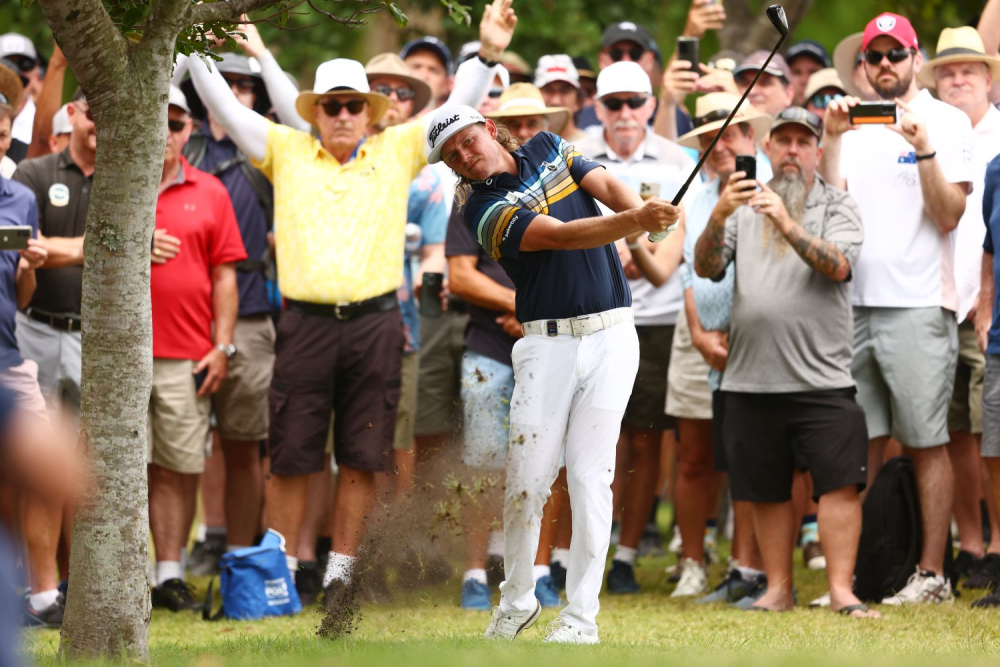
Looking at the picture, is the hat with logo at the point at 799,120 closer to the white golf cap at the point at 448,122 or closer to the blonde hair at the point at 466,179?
the blonde hair at the point at 466,179

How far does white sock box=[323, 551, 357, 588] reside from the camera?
7501 millimetres

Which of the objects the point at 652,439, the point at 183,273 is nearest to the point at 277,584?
the point at 183,273

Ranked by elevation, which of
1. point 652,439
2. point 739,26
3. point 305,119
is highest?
point 739,26

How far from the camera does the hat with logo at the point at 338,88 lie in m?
9.64

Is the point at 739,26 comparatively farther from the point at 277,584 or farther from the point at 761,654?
the point at 761,654

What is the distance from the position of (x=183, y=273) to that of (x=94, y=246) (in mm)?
3232

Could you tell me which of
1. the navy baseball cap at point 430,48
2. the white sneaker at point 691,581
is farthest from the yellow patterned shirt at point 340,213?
the navy baseball cap at point 430,48

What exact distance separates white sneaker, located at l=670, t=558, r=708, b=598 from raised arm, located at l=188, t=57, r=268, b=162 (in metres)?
3.92

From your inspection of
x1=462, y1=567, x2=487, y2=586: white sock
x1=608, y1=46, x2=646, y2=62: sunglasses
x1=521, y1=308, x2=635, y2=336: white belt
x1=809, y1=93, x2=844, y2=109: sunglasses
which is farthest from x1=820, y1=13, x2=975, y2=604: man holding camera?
x1=608, y1=46, x2=646, y2=62: sunglasses

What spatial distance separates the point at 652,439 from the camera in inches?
413

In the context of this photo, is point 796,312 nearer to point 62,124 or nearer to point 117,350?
point 117,350

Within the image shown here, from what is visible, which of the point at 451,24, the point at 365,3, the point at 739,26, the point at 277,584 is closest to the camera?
the point at 365,3

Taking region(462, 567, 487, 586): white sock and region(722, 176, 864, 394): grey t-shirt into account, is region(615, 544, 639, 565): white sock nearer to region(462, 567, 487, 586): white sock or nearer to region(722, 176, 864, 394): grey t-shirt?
region(462, 567, 487, 586): white sock

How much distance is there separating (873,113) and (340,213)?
11.0 feet
